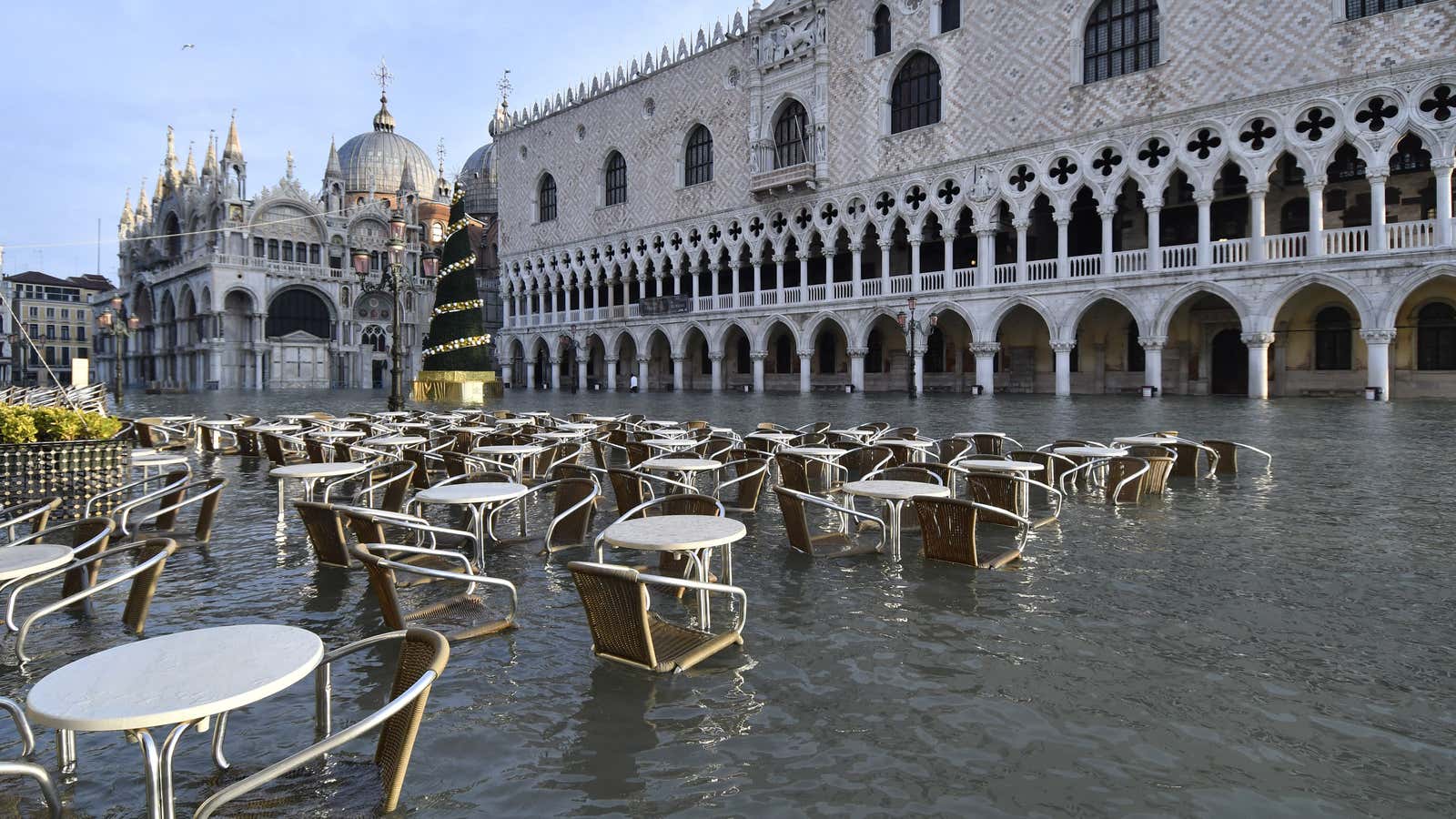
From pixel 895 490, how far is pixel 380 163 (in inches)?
2677

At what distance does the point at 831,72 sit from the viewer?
31.2 meters

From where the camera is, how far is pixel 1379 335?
65.8 ft

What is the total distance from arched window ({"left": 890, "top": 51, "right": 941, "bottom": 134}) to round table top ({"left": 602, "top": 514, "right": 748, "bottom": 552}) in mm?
27350

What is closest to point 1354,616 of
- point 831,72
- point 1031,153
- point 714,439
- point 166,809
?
point 166,809

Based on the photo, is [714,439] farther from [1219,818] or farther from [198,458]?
[198,458]

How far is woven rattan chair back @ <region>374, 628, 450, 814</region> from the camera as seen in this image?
236 cm

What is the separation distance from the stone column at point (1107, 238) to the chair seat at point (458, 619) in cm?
2446

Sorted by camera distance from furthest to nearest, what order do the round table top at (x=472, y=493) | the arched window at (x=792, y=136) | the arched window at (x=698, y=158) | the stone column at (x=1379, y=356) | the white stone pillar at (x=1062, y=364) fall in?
the arched window at (x=698, y=158) < the arched window at (x=792, y=136) < the white stone pillar at (x=1062, y=364) < the stone column at (x=1379, y=356) < the round table top at (x=472, y=493)

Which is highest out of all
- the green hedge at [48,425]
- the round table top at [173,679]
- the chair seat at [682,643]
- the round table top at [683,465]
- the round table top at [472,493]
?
the green hedge at [48,425]

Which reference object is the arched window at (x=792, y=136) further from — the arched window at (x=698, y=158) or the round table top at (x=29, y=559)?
the round table top at (x=29, y=559)

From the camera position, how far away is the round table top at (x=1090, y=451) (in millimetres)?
7614

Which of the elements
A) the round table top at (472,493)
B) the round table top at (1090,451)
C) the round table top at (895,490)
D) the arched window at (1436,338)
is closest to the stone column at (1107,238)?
the arched window at (1436,338)

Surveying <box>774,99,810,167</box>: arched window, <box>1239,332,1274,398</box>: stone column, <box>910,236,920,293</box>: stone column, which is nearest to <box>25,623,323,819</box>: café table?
<box>1239,332,1274,398</box>: stone column

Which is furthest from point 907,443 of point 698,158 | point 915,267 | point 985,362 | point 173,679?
point 698,158
